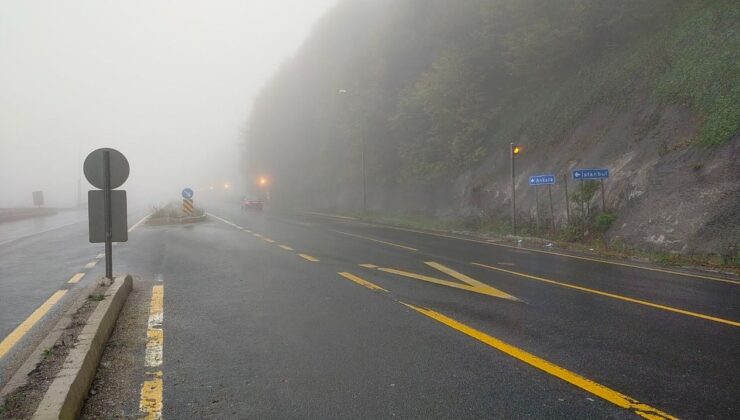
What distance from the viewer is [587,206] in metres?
16.8

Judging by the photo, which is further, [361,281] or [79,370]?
[361,281]

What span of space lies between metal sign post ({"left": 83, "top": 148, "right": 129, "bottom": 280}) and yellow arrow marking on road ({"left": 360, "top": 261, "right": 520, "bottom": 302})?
496cm

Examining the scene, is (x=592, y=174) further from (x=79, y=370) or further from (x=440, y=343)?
(x=79, y=370)

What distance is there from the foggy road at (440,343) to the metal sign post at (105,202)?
112 centimetres

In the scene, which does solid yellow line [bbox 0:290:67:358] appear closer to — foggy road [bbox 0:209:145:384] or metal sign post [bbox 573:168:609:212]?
foggy road [bbox 0:209:145:384]

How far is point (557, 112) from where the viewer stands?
23.3m

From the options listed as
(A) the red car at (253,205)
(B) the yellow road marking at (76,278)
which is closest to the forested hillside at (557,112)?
(A) the red car at (253,205)

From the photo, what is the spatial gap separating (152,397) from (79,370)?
586 mm

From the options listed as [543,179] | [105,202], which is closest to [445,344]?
[105,202]

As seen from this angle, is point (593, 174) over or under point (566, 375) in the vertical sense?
over

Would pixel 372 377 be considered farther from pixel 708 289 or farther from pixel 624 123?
pixel 624 123

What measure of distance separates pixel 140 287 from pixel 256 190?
79.9 metres

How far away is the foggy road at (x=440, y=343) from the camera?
3.56m

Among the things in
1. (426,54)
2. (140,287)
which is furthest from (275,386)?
(426,54)
